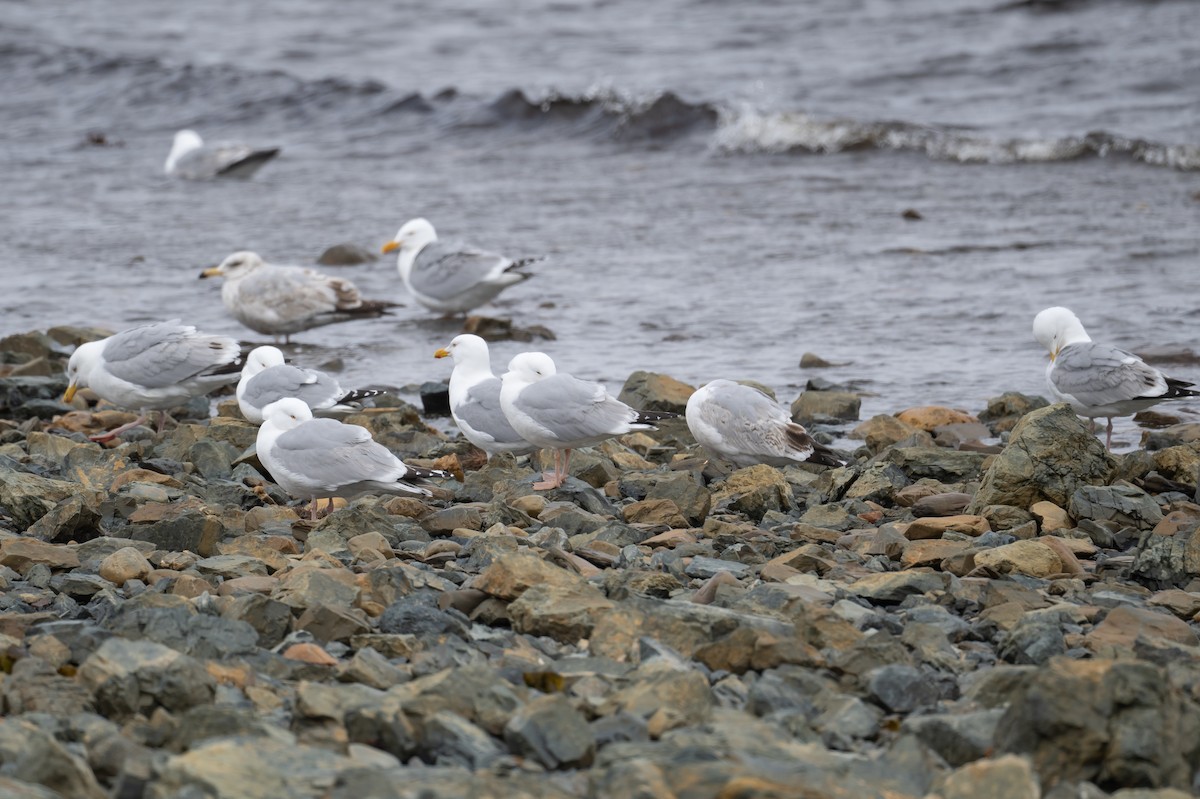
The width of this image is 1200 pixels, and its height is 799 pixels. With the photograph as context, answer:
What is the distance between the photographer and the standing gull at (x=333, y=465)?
5691 mm

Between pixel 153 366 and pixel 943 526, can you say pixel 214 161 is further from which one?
pixel 943 526

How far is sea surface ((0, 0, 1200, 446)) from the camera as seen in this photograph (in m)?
9.73

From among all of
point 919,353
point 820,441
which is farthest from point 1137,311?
point 820,441

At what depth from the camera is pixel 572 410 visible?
20.9 ft

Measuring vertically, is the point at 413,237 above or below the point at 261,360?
below

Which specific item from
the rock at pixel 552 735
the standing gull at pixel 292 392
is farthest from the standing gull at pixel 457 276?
the rock at pixel 552 735

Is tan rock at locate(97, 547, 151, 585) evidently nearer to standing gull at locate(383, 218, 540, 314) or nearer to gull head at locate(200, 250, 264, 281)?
gull head at locate(200, 250, 264, 281)

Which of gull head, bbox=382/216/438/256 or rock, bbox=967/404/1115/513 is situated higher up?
rock, bbox=967/404/1115/513

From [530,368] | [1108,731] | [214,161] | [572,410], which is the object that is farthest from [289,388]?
[214,161]

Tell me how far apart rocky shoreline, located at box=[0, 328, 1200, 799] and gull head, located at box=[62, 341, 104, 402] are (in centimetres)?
93

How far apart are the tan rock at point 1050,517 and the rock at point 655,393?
220 centimetres

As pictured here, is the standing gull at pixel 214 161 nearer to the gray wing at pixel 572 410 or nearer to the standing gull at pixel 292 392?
the standing gull at pixel 292 392

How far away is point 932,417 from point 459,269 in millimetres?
4113

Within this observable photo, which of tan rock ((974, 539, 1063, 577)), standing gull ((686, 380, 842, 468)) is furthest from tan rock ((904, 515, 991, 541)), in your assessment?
standing gull ((686, 380, 842, 468))
